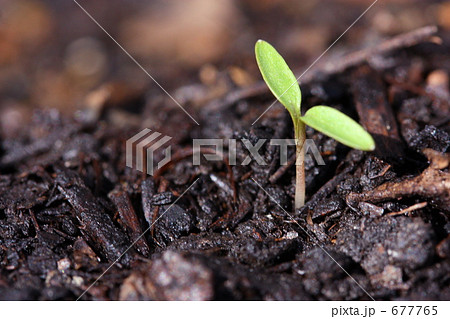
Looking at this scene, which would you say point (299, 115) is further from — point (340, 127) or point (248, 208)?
point (248, 208)

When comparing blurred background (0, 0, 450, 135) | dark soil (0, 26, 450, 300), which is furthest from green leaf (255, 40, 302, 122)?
blurred background (0, 0, 450, 135)

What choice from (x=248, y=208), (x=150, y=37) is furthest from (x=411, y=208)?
(x=150, y=37)

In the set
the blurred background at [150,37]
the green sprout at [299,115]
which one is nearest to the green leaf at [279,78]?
the green sprout at [299,115]

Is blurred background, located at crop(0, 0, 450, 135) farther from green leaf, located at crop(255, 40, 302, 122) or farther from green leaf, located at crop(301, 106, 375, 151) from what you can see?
green leaf, located at crop(301, 106, 375, 151)

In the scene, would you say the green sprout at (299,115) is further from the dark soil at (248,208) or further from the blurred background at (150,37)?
the blurred background at (150,37)

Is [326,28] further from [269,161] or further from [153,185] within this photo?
[153,185]

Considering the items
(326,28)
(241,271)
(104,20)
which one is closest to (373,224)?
(241,271)
